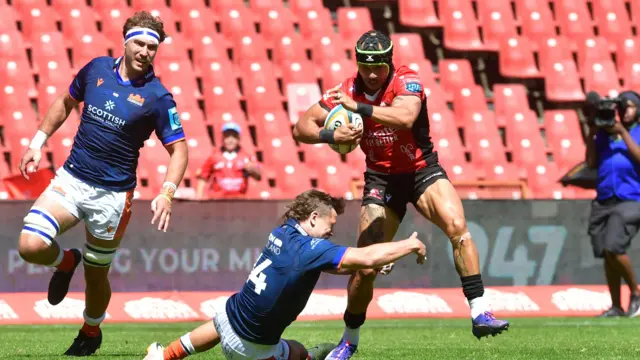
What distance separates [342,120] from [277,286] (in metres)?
1.94

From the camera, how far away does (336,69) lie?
62.7ft

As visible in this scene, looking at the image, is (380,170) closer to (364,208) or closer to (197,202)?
(364,208)

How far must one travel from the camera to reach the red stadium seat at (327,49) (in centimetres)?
1944

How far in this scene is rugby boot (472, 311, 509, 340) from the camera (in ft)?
26.0

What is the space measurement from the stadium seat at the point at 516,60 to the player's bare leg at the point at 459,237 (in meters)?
11.8

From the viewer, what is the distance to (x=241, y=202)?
1389 cm

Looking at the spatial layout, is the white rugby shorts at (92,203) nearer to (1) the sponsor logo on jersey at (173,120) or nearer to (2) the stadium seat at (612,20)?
(1) the sponsor logo on jersey at (173,120)

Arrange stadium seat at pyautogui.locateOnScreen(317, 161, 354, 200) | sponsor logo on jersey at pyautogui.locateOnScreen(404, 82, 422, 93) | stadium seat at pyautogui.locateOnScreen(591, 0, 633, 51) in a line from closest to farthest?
sponsor logo on jersey at pyautogui.locateOnScreen(404, 82, 422, 93) < stadium seat at pyautogui.locateOnScreen(317, 161, 354, 200) < stadium seat at pyautogui.locateOnScreen(591, 0, 633, 51)

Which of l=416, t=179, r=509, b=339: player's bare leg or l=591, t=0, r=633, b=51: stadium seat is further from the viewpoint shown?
l=591, t=0, r=633, b=51: stadium seat

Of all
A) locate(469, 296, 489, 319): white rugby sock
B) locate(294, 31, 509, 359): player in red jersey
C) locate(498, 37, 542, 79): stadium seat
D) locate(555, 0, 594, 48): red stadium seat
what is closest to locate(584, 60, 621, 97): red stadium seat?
locate(555, 0, 594, 48): red stadium seat

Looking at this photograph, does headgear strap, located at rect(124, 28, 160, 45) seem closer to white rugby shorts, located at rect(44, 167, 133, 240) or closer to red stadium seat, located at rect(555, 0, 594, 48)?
white rugby shorts, located at rect(44, 167, 133, 240)

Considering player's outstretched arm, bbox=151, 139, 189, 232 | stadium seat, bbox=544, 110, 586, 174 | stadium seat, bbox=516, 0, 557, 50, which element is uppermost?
player's outstretched arm, bbox=151, 139, 189, 232

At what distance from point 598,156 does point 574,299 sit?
1891 millimetres

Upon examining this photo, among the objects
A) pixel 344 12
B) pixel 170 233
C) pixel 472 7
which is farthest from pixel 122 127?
pixel 472 7
